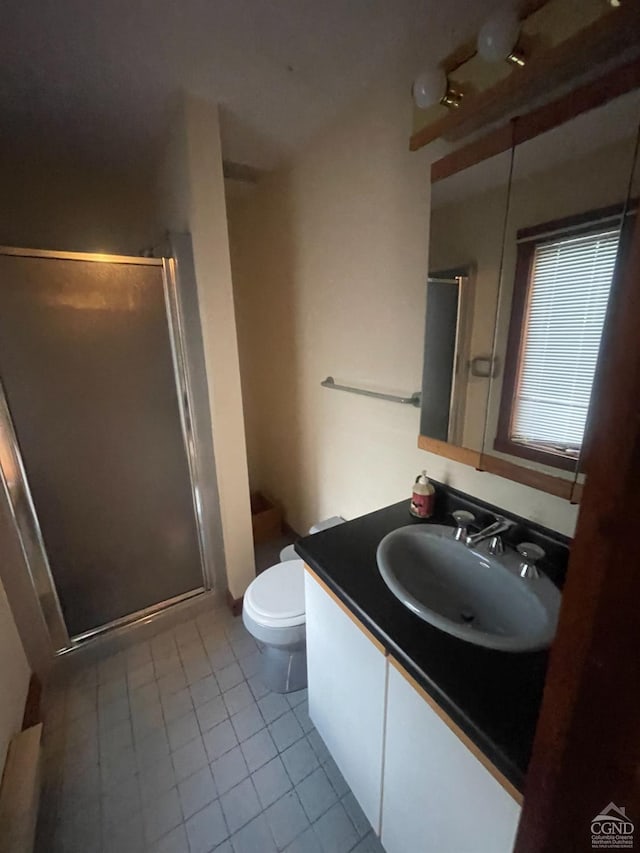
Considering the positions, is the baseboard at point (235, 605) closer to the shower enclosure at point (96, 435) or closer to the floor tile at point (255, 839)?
the shower enclosure at point (96, 435)

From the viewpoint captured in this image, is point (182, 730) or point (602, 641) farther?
point (182, 730)

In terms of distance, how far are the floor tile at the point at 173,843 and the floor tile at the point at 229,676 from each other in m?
0.46

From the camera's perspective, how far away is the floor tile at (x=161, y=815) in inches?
43.1

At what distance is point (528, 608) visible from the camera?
0.89 meters

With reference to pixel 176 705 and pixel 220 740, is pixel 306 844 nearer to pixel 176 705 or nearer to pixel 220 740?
pixel 220 740

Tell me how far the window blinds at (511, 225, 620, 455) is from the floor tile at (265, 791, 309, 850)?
4.63ft

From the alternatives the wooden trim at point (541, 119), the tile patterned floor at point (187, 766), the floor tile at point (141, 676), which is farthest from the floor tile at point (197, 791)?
the wooden trim at point (541, 119)

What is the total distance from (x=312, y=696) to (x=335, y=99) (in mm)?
2294

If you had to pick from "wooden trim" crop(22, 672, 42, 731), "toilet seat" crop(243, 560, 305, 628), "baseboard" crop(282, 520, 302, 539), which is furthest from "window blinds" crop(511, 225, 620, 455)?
"wooden trim" crop(22, 672, 42, 731)

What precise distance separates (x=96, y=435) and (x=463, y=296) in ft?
5.24

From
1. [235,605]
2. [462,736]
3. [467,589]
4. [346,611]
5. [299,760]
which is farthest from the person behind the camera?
[235,605]

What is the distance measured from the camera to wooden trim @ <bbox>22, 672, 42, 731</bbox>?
53.3 inches

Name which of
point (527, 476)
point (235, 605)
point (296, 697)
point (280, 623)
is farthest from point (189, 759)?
point (527, 476)

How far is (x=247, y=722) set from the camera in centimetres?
141
